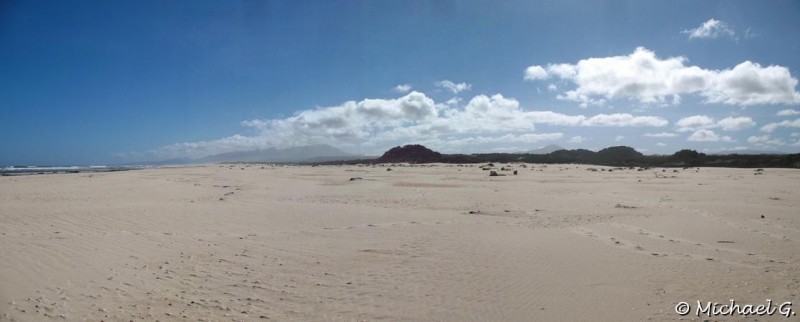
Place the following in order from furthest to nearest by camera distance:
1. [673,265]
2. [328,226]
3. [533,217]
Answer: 1. [533,217]
2. [328,226]
3. [673,265]

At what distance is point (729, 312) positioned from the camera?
4371 mm

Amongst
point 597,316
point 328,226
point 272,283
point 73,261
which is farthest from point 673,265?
point 73,261

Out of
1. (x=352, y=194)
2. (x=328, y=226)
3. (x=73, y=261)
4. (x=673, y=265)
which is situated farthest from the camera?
(x=352, y=194)

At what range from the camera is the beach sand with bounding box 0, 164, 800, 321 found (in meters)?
4.70

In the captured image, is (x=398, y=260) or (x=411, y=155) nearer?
(x=398, y=260)

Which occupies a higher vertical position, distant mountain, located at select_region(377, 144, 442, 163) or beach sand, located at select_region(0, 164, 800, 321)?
distant mountain, located at select_region(377, 144, 442, 163)

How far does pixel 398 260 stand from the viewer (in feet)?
22.0

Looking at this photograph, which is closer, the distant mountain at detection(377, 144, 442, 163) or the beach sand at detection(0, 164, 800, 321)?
the beach sand at detection(0, 164, 800, 321)

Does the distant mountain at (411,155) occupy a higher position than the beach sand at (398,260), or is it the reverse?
the distant mountain at (411,155)

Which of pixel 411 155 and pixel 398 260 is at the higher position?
pixel 411 155

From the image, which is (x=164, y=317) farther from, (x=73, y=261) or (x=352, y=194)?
(x=352, y=194)

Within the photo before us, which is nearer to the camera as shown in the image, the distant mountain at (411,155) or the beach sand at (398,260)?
the beach sand at (398,260)

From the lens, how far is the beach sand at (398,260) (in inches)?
185

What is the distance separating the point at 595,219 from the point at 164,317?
9.40 meters
